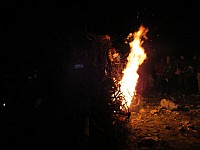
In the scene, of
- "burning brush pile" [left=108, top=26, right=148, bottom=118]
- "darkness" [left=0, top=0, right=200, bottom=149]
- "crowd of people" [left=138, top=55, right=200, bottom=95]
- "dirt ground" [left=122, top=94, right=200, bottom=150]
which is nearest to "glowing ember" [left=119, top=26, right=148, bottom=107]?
"burning brush pile" [left=108, top=26, right=148, bottom=118]

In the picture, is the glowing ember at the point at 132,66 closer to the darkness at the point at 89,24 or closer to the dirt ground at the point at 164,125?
the darkness at the point at 89,24

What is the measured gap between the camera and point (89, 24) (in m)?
13.7

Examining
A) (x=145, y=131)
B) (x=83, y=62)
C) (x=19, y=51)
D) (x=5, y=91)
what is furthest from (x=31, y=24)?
(x=145, y=131)

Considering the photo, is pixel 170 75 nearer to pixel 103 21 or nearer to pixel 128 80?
pixel 128 80

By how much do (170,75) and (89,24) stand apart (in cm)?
515

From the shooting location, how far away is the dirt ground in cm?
589

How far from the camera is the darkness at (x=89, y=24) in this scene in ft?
26.4

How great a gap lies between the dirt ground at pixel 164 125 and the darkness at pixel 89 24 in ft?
7.15

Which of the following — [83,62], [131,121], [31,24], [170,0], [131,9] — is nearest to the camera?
[83,62]

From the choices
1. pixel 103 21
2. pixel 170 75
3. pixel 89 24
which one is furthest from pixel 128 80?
pixel 103 21

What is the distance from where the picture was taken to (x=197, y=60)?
12086 mm

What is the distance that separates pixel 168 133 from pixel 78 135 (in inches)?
109

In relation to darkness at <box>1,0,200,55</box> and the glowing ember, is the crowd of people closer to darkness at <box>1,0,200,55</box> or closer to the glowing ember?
darkness at <box>1,0,200,55</box>

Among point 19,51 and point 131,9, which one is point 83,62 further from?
point 131,9
